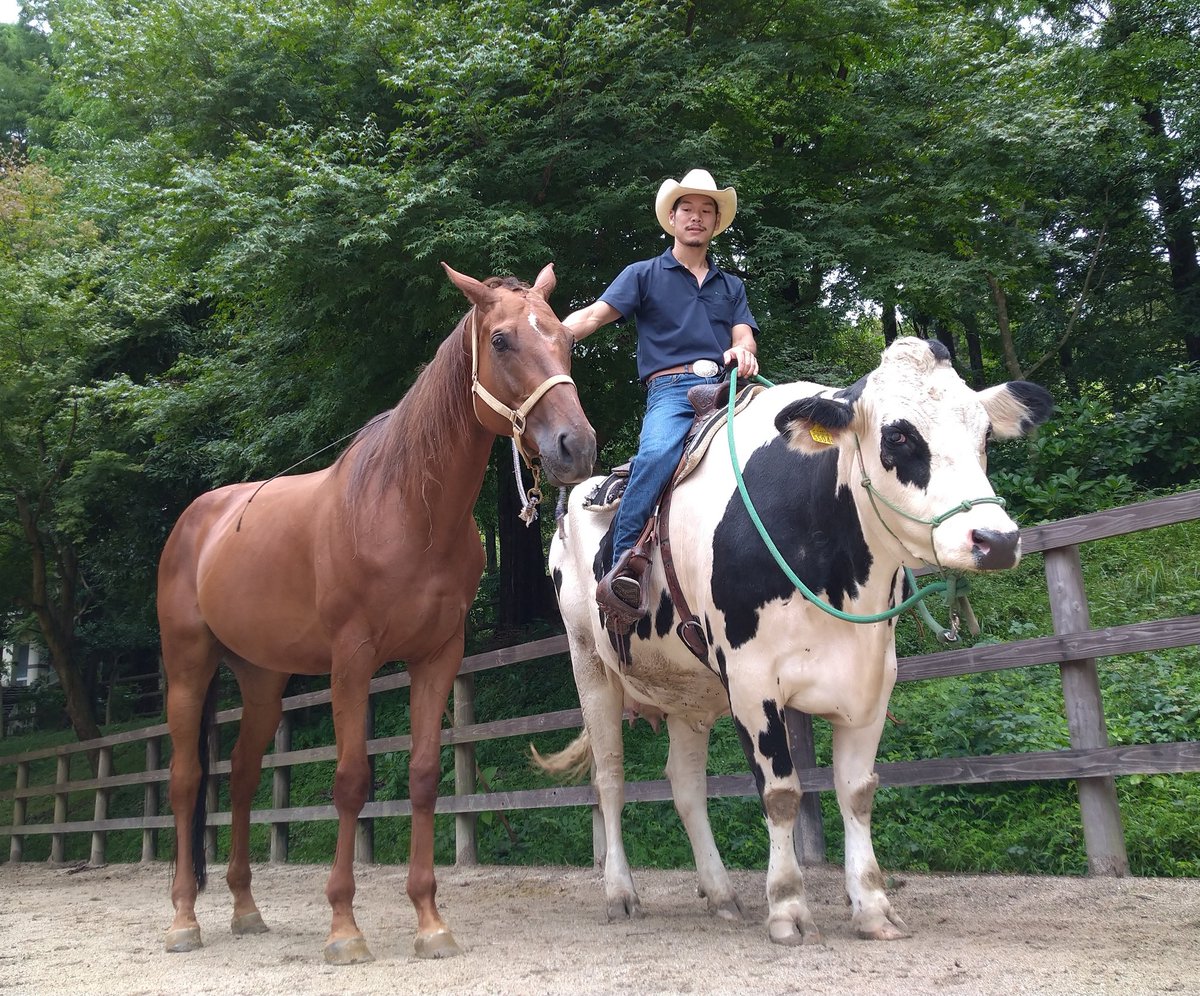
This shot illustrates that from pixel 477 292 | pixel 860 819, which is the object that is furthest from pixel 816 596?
pixel 477 292

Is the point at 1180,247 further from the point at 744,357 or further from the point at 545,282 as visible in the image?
the point at 545,282

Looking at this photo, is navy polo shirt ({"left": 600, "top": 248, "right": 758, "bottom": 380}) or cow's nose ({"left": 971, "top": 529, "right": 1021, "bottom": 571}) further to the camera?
navy polo shirt ({"left": 600, "top": 248, "right": 758, "bottom": 380})

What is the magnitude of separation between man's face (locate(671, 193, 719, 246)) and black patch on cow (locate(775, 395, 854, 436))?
1.45 meters

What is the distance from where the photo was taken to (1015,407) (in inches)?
128

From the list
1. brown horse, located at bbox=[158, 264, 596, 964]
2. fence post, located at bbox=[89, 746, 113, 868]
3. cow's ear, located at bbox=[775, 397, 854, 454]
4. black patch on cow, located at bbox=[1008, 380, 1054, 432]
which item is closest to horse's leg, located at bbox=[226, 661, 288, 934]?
brown horse, located at bbox=[158, 264, 596, 964]

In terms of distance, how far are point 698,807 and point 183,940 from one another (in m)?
2.26

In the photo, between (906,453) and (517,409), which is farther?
(517,409)

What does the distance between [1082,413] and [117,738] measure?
1161 centimetres

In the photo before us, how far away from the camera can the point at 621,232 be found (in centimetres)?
902

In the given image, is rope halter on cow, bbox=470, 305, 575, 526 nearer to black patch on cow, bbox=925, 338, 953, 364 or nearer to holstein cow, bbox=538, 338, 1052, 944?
holstein cow, bbox=538, 338, 1052, 944

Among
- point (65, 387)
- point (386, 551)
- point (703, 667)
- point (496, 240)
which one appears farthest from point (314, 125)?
point (703, 667)

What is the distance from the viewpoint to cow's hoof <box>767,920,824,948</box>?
10.9 feet

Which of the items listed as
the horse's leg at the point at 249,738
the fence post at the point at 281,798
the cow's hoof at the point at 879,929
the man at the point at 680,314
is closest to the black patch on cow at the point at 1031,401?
the man at the point at 680,314

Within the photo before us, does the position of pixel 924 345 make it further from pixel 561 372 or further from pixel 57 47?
pixel 57 47
